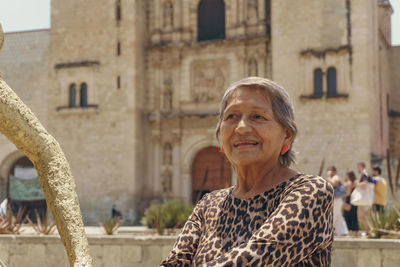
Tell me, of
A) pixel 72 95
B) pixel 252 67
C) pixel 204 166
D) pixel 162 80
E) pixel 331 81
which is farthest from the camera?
pixel 72 95

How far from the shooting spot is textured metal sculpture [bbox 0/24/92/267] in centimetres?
290

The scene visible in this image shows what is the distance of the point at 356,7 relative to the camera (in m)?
17.7

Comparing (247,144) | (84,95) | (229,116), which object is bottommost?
(247,144)

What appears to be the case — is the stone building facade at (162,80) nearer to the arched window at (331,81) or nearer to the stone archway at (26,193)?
the arched window at (331,81)

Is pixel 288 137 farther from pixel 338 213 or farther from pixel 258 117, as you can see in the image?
pixel 338 213

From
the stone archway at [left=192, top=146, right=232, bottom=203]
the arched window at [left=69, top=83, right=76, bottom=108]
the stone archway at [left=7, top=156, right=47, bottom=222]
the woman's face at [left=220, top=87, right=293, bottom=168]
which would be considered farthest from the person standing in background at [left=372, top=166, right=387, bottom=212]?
the stone archway at [left=7, top=156, right=47, bottom=222]

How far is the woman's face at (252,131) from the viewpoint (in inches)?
75.6

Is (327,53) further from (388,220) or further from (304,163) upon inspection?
(388,220)

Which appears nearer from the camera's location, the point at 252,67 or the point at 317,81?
the point at 317,81

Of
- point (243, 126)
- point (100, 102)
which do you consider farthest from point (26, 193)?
point (243, 126)

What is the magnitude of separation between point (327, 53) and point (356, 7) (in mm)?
1744

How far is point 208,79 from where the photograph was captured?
19.9 metres

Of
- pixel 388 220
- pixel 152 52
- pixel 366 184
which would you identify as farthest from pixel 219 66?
pixel 388 220

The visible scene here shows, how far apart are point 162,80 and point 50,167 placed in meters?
17.5
